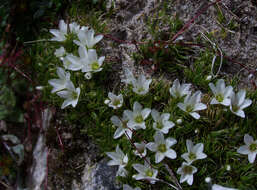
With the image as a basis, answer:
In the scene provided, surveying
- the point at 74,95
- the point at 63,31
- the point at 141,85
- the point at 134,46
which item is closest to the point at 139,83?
the point at 141,85

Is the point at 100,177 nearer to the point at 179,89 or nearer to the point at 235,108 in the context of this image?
the point at 179,89

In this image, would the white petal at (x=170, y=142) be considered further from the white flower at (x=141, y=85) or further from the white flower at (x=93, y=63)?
the white flower at (x=93, y=63)

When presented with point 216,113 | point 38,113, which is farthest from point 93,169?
point 216,113

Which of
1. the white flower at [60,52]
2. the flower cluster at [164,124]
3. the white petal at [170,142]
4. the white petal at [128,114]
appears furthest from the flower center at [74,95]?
the white petal at [170,142]

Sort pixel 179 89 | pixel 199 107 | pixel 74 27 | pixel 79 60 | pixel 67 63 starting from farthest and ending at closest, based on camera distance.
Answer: pixel 74 27 < pixel 67 63 < pixel 79 60 < pixel 179 89 < pixel 199 107

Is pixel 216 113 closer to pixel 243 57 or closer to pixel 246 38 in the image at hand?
pixel 243 57

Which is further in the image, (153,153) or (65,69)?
(65,69)
